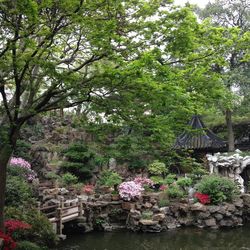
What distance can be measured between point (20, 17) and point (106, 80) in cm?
198

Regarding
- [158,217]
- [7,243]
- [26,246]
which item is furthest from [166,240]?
[7,243]

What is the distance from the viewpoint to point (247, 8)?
2562 centimetres

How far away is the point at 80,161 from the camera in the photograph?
2162cm

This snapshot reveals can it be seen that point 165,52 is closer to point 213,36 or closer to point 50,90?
point 213,36

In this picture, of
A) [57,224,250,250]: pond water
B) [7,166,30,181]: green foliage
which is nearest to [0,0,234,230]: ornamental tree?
[57,224,250,250]: pond water

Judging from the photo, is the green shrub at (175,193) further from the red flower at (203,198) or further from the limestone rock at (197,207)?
the limestone rock at (197,207)

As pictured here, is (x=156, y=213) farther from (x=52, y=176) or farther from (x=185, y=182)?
(x=52, y=176)

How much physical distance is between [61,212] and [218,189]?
7668 millimetres

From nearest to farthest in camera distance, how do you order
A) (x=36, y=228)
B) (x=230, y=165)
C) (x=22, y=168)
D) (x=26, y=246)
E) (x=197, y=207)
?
(x=26, y=246) < (x=36, y=228) < (x=197, y=207) < (x=22, y=168) < (x=230, y=165)

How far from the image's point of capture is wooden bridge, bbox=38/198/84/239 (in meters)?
12.3

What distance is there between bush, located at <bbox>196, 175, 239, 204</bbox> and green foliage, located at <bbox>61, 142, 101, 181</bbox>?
7147 millimetres

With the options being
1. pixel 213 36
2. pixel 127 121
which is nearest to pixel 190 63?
pixel 213 36

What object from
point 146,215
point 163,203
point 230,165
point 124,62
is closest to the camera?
point 124,62

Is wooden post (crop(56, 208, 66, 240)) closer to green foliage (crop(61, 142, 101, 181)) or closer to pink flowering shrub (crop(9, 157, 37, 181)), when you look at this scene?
pink flowering shrub (crop(9, 157, 37, 181))
